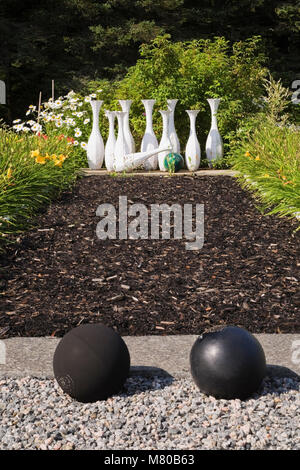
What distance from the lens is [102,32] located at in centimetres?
1631

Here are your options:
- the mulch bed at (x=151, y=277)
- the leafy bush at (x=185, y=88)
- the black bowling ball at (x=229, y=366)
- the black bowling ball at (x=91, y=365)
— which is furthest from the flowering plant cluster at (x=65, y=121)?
the black bowling ball at (x=229, y=366)

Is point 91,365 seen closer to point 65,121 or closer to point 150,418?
point 150,418

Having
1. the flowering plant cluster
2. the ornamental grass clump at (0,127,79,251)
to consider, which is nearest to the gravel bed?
the ornamental grass clump at (0,127,79,251)

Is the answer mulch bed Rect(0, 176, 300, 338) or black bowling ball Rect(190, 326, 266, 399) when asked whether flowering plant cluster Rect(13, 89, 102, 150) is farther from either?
black bowling ball Rect(190, 326, 266, 399)

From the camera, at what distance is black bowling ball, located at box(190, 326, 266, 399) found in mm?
2975

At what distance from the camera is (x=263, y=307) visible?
423 centimetres

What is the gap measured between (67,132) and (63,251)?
5.11 m

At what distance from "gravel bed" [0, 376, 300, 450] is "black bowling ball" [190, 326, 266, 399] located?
0.06 metres

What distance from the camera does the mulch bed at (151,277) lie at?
406 centimetres

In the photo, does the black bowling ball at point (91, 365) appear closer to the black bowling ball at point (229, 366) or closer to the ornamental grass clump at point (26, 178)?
the black bowling ball at point (229, 366)

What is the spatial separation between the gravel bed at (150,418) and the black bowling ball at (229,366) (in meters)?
0.06

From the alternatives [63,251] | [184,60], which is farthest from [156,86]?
[63,251]
